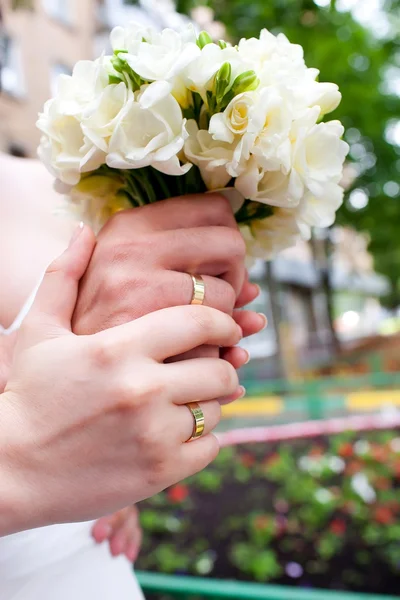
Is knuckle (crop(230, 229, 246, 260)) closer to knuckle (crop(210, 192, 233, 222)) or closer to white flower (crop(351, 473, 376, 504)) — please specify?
knuckle (crop(210, 192, 233, 222))

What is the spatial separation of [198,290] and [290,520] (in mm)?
3295

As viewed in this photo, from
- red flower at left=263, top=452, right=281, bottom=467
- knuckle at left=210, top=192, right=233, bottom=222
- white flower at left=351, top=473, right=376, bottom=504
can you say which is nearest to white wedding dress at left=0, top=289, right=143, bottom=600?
knuckle at left=210, top=192, right=233, bottom=222

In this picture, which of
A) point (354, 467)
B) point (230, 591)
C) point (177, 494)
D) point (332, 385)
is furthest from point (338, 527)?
point (332, 385)

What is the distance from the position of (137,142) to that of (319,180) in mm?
307

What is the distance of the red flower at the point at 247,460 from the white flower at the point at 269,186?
4282mm

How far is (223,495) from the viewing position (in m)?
4.39

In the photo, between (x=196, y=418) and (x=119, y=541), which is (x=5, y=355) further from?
(x=119, y=541)

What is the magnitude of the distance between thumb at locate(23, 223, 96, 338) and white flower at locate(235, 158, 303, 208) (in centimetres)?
27

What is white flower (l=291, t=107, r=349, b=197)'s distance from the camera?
900 millimetres

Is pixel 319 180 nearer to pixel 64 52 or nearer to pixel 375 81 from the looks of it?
pixel 375 81

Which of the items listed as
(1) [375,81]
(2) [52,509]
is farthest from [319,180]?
(1) [375,81]

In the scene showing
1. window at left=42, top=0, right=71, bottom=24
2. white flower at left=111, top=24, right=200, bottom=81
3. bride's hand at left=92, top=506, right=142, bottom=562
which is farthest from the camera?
window at left=42, top=0, right=71, bottom=24

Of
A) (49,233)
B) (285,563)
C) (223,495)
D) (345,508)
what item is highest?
(49,233)

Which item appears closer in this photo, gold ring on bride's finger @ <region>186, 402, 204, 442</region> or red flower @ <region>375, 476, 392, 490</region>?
gold ring on bride's finger @ <region>186, 402, 204, 442</region>
